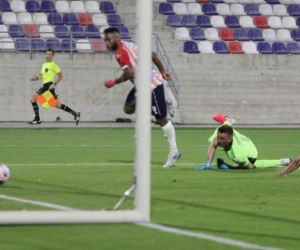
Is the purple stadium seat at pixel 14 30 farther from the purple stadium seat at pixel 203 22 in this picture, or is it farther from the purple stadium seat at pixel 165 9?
the purple stadium seat at pixel 203 22

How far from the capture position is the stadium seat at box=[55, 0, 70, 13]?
35.0 meters

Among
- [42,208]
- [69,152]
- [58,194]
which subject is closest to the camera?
[42,208]

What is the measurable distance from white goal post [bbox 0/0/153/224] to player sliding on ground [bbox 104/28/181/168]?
4.96m

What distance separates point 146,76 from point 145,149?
24.1 inches

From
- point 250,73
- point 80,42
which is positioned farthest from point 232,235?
point 250,73

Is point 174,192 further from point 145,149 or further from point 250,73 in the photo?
point 250,73

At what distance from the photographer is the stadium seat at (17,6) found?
34.2 metres

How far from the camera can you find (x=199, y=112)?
35.9m

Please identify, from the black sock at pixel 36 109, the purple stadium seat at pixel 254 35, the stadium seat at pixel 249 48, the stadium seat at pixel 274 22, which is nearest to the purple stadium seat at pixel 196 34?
the stadium seat at pixel 249 48

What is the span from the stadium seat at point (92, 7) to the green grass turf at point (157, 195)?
13074mm

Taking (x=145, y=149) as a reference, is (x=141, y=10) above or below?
above

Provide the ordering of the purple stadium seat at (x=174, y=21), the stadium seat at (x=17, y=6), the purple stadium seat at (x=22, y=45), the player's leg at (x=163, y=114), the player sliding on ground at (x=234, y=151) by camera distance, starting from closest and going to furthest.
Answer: the player sliding on ground at (x=234, y=151) < the player's leg at (x=163, y=114) < the purple stadium seat at (x=22, y=45) < the stadium seat at (x=17, y=6) < the purple stadium seat at (x=174, y=21)

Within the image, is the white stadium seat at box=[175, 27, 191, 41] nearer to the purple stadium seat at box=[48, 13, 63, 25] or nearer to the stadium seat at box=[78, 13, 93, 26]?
the stadium seat at box=[78, 13, 93, 26]

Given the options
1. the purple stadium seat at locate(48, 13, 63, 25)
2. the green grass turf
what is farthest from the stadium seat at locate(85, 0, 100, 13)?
the green grass turf
